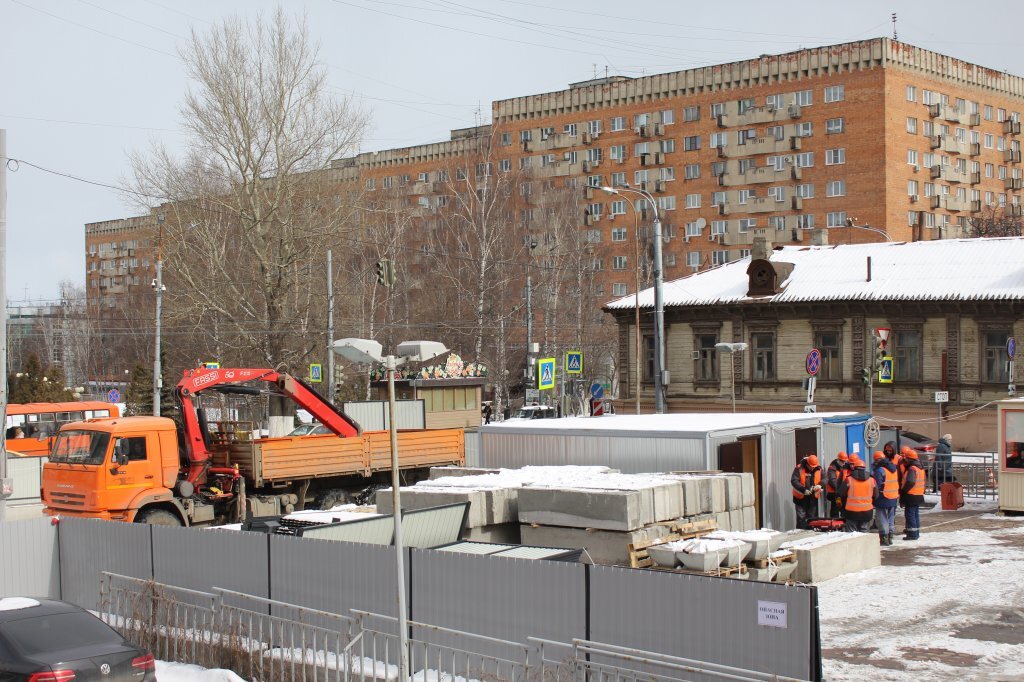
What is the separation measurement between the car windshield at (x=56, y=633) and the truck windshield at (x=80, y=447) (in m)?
9.59

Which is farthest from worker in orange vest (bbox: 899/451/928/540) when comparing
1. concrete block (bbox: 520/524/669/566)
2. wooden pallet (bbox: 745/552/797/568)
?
concrete block (bbox: 520/524/669/566)

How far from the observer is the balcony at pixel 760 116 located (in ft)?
233

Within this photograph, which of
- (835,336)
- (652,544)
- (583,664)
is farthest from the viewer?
(835,336)

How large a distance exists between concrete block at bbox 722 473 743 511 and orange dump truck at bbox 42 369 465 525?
933 centimetres

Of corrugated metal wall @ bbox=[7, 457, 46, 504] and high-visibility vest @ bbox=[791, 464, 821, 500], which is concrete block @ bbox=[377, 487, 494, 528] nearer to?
high-visibility vest @ bbox=[791, 464, 821, 500]

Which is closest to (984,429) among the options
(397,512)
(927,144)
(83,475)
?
(83,475)

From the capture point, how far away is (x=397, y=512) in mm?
9836

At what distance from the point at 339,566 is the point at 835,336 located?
3043 cm

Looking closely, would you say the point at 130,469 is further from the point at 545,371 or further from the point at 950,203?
the point at 950,203

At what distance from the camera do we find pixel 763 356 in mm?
41281

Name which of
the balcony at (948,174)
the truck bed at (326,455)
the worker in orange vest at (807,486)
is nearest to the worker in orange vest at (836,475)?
the worker in orange vest at (807,486)

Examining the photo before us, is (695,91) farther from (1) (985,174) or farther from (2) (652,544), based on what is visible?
(2) (652,544)

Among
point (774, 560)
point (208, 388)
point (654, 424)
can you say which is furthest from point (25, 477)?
point (774, 560)

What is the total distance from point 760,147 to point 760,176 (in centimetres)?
194
